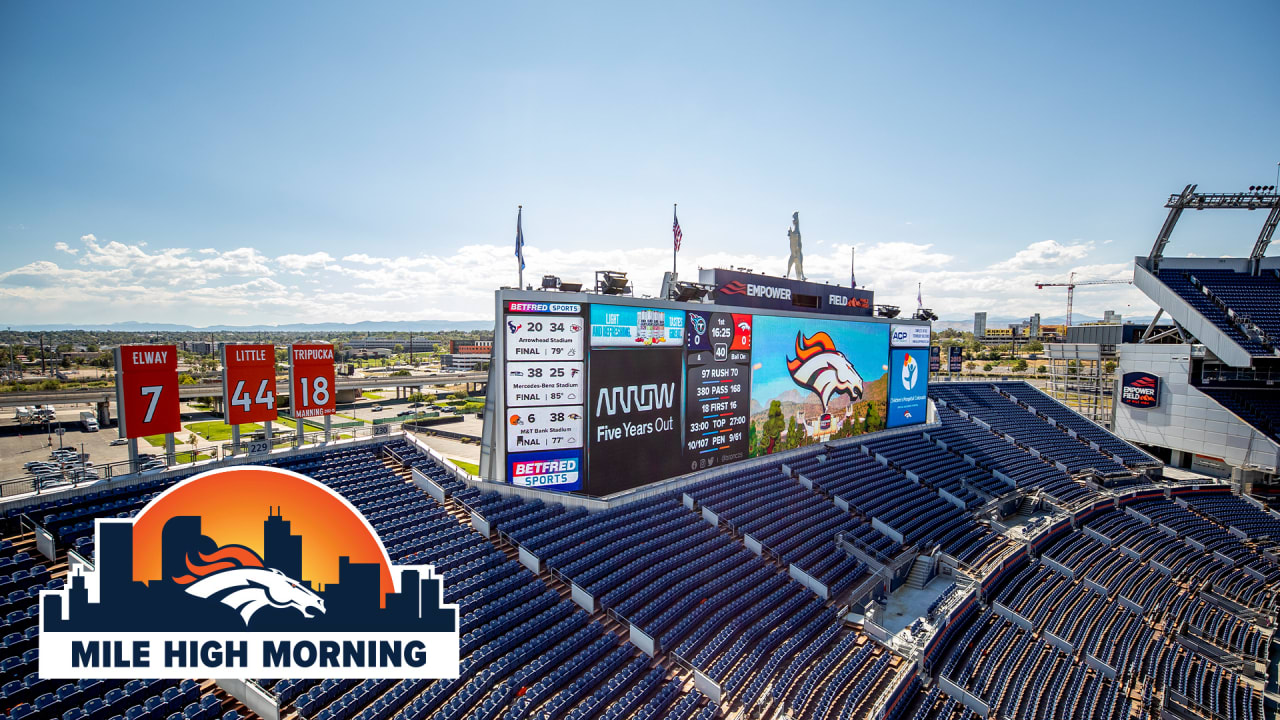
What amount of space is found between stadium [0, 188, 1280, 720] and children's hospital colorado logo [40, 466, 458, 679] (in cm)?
102

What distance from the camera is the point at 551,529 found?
704 inches

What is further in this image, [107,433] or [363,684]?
[107,433]

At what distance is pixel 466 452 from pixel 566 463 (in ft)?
74.5

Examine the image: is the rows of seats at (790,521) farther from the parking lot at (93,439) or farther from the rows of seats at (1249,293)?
the rows of seats at (1249,293)

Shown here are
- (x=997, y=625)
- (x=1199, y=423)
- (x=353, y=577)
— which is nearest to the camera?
(x=353, y=577)

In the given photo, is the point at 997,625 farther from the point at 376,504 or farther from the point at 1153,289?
the point at 1153,289

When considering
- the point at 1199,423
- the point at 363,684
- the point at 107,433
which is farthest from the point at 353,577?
the point at 1199,423

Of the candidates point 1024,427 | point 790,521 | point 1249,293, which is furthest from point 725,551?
point 1249,293

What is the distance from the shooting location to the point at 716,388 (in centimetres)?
2300

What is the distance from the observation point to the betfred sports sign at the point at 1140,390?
40.3 m

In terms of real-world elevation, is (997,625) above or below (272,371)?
below

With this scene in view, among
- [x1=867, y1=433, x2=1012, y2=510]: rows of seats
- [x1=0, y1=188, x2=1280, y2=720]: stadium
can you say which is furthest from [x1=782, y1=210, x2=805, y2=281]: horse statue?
[x1=867, y1=433, x2=1012, y2=510]: rows of seats

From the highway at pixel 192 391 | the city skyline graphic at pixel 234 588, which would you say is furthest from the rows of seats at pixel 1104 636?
the highway at pixel 192 391

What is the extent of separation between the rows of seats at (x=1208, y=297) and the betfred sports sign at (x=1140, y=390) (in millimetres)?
5495
